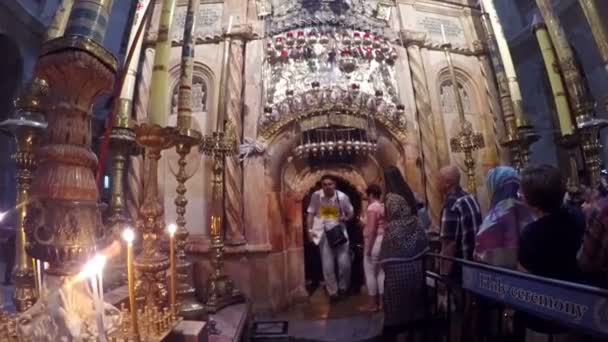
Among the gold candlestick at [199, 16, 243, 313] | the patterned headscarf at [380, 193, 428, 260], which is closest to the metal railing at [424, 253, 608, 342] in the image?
the patterned headscarf at [380, 193, 428, 260]

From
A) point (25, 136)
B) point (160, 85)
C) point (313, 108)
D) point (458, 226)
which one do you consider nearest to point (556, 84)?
point (458, 226)

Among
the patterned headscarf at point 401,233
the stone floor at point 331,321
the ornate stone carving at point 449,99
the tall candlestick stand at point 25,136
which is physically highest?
the ornate stone carving at point 449,99

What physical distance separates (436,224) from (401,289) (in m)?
4.39

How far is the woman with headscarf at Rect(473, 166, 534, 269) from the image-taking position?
2.50 metres

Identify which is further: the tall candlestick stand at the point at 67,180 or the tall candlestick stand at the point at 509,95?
the tall candlestick stand at the point at 509,95

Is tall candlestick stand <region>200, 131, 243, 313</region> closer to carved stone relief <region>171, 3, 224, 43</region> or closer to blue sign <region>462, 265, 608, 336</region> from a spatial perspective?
carved stone relief <region>171, 3, 224, 43</region>

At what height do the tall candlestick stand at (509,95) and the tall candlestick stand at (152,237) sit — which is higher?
the tall candlestick stand at (509,95)

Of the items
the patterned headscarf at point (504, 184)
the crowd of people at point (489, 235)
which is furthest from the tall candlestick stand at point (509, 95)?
the patterned headscarf at point (504, 184)

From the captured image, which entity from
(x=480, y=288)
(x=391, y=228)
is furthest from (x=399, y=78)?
(x=480, y=288)

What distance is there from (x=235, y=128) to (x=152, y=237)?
150 inches

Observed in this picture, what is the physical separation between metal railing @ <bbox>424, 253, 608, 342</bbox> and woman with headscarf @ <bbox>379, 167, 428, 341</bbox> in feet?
0.74

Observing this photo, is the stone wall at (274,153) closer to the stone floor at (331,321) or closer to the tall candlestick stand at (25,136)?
the stone floor at (331,321)

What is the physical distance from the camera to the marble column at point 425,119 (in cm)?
707

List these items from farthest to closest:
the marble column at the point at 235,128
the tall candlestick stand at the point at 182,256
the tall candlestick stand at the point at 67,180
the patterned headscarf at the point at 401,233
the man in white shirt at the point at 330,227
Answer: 1. the marble column at the point at 235,128
2. the man in white shirt at the point at 330,227
3. the tall candlestick stand at the point at 182,256
4. the patterned headscarf at the point at 401,233
5. the tall candlestick stand at the point at 67,180
